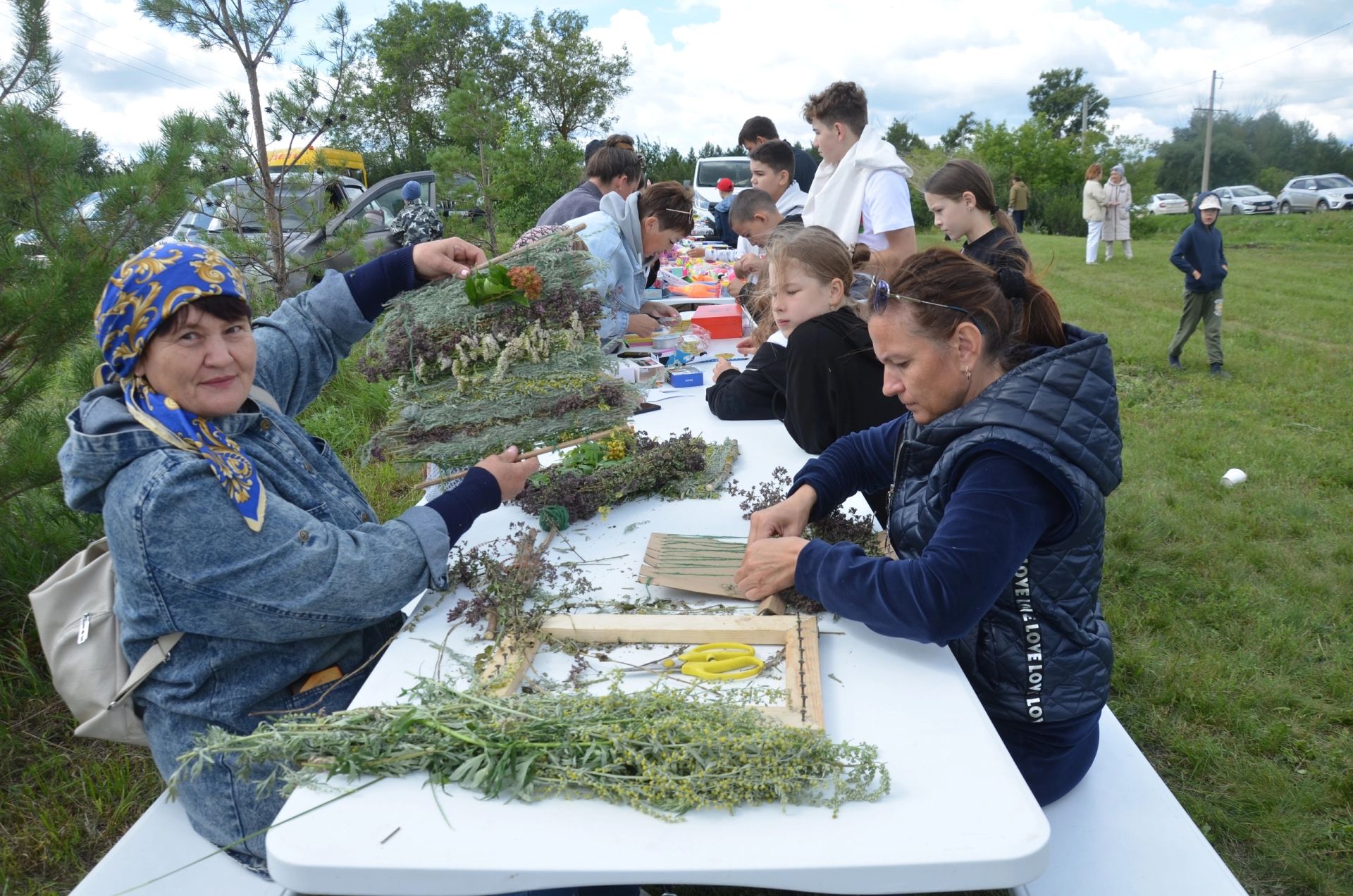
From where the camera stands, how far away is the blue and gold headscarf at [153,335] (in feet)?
5.57

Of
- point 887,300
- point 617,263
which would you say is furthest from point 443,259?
point 617,263

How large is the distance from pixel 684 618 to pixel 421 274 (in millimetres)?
1402

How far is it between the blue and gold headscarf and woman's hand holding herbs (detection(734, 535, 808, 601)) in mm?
1008

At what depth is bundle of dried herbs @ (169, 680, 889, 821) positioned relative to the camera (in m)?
1.33

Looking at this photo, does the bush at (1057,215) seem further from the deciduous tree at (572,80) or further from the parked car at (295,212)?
the parked car at (295,212)

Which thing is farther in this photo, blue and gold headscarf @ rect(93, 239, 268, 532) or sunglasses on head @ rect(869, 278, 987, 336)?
sunglasses on head @ rect(869, 278, 987, 336)

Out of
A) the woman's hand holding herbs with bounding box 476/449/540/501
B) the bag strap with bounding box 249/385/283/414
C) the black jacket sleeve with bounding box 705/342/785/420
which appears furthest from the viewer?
the black jacket sleeve with bounding box 705/342/785/420

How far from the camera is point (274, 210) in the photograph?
213 inches

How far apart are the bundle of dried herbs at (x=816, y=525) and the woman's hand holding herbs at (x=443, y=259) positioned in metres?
1.07

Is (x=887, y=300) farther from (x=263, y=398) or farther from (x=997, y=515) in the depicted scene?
(x=263, y=398)

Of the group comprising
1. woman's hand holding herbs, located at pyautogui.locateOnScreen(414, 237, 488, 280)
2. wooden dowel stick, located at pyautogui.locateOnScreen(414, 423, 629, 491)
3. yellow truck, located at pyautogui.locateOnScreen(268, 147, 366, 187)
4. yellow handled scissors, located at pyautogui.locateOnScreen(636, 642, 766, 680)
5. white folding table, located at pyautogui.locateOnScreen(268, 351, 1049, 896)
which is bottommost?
white folding table, located at pyautogui.locateOnScreen(268, 351, 1049, 896)

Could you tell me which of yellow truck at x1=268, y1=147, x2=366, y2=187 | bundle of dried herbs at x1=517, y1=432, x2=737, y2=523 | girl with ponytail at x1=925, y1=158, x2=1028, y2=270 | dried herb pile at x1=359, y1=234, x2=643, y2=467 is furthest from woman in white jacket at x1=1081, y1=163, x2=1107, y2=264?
dried herb pile at x1=359, y1=234, x2=643, y2=467

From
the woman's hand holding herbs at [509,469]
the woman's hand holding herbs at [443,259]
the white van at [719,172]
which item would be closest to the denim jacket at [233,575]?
the woman's hand holding herbs at [509,469]

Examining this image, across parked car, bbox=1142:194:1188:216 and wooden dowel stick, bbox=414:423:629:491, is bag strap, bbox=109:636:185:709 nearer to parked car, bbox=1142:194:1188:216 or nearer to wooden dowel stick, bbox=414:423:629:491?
wooden dowel stick, bbox=414:423:629:491
